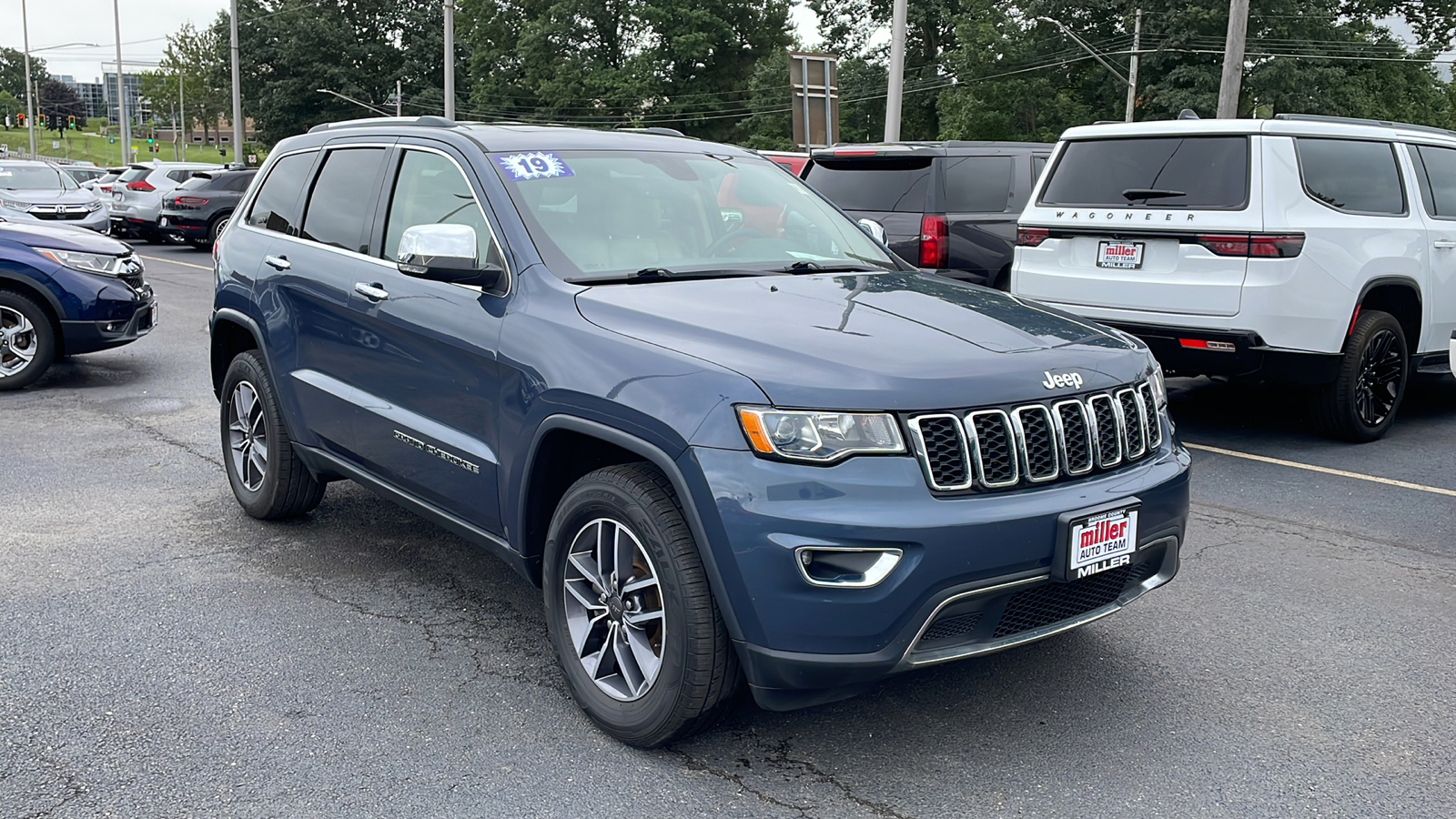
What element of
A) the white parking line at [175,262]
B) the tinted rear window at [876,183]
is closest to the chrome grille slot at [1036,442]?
the tinted rear window at [876,183]

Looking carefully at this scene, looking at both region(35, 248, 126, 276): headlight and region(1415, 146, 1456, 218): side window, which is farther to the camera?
region(35, 248, 126, 276): headlight

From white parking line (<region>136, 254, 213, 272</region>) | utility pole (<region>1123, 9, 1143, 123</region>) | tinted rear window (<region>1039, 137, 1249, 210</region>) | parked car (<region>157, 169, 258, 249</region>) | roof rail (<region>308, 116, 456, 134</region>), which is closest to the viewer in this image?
roof rail (<region>308, 116, 456, 134</region>)

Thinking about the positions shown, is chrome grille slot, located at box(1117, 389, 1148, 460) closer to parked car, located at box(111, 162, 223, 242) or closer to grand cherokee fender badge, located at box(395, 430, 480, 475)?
grand cherokee fender badge, located at box(395, 430, 480, 475)

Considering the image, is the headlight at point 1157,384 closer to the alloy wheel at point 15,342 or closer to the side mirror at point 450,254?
the side mirror at point 450,254

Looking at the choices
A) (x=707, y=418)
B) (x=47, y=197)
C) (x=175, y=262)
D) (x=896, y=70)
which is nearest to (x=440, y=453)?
(x=707, y=418)

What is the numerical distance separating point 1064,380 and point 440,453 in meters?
2.03

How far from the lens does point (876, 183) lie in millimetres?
10633

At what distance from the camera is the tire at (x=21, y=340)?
890 centimetres

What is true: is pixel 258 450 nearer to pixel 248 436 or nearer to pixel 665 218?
pixel 248 436

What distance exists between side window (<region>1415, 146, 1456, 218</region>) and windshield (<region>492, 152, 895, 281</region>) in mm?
4836

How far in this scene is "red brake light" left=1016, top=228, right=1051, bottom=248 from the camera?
25.8 ft

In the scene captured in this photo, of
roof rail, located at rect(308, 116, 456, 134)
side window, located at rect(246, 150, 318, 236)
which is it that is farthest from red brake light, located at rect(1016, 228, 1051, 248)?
side window, located at rect(246, 150, 318, 236)

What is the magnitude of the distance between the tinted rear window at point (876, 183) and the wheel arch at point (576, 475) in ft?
23.1

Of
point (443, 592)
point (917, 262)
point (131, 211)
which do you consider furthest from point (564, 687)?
point (131, 211)
